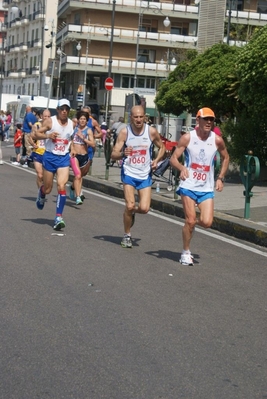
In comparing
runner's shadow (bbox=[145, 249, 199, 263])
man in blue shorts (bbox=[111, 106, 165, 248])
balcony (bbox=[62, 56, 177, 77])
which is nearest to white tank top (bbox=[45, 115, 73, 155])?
man in blue shorts (bbox=[111, 106, 165, 248])

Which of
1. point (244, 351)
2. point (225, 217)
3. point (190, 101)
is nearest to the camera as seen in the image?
point (244, 351)

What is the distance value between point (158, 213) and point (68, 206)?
1.65m

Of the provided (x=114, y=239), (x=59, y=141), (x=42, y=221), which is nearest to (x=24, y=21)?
(x=42, y=221)

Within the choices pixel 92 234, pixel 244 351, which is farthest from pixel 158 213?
pixel 244 351

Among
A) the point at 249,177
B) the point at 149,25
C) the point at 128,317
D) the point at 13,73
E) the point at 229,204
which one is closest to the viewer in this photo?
the point at 128,317

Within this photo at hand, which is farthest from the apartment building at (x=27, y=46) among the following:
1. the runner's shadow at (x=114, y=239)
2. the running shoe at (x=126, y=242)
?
the running shoe at (x=126, y=242)

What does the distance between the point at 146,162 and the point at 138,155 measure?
147 mm

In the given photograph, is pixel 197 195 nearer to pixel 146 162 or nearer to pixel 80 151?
pixel 146 162

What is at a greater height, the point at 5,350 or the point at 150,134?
the point at 150,134

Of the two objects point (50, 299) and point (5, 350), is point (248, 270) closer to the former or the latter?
point (50, 299)

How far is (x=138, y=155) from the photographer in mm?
11633

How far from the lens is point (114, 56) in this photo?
7425 centimetres

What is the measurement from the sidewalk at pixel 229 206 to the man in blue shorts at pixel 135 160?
197 cm

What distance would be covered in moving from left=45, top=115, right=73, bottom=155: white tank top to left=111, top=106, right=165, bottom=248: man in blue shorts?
194 centimetres
